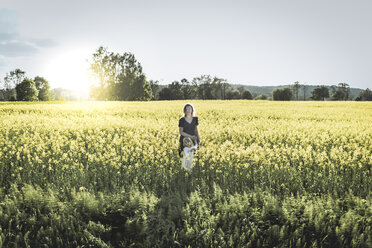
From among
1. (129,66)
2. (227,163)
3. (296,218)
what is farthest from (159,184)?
(129,66)

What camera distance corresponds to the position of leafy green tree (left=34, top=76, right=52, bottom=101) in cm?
8956

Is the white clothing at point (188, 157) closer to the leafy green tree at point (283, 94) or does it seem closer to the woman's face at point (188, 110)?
the woman's face at point (188, 110)

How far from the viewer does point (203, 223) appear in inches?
152

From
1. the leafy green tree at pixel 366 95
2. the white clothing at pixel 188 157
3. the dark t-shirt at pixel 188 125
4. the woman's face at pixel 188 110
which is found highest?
the leafy green tree at pixel 366 95

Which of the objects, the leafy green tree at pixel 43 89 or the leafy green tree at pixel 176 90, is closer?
the leafy green tree at pixel 43 89

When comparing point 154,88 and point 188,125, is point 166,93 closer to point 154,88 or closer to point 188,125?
point 154,88

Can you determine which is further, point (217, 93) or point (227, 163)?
point (217, 93)

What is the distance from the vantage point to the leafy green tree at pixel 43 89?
89562 mm

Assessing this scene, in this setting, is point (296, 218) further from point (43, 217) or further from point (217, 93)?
point (217, 93)

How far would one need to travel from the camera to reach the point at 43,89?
94.4 m

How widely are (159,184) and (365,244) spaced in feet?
12.6

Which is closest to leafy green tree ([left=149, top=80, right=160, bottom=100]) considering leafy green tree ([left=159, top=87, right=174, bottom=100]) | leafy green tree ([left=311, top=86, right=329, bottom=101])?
leafy green tree ([left=159, top=87, right=174, bottom=100])

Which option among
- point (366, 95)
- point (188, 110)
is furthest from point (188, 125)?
point (366, 95)

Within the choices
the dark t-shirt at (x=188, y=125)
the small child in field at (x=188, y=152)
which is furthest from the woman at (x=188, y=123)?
the small child in field at (x=188, y=152)
